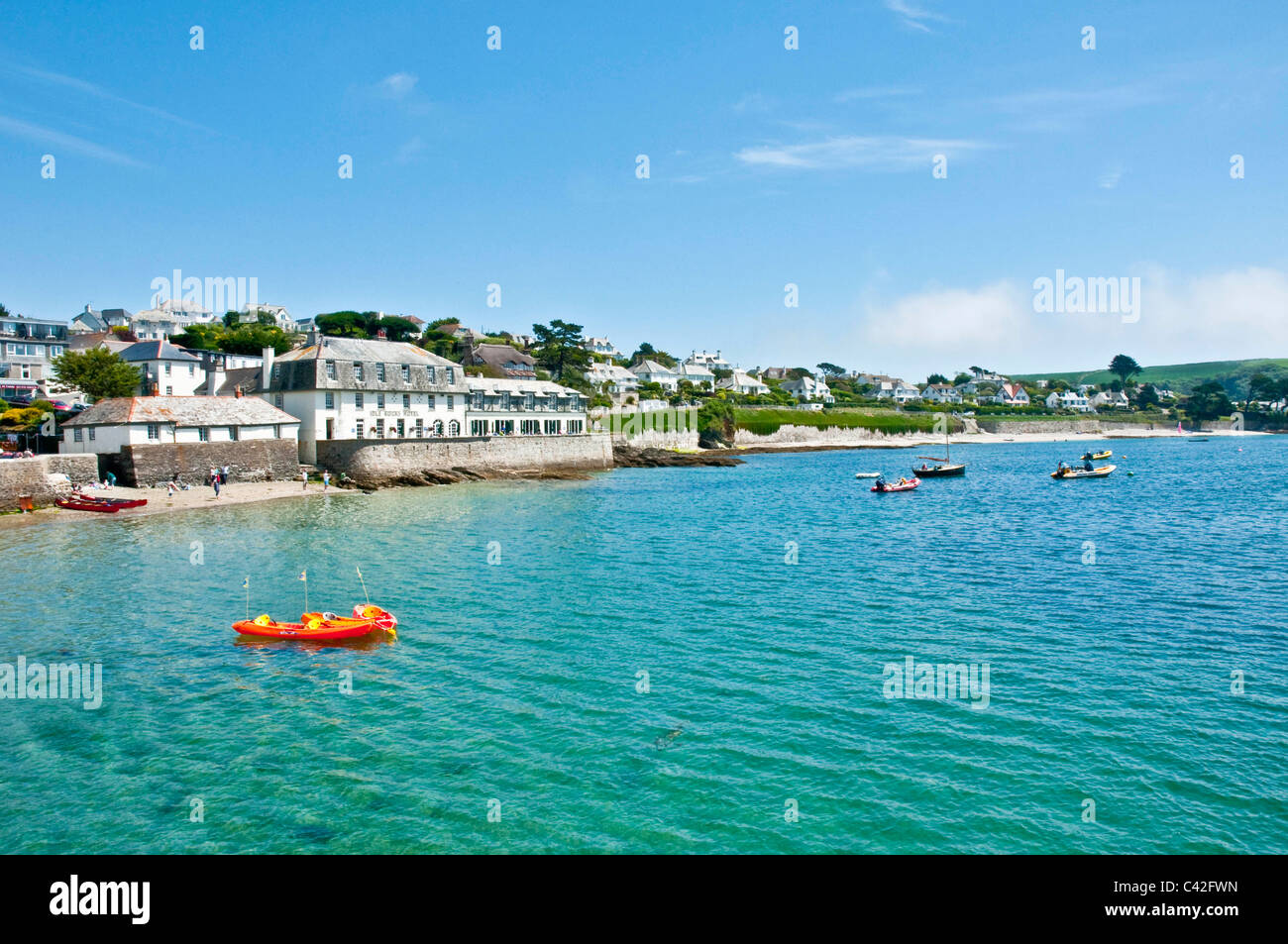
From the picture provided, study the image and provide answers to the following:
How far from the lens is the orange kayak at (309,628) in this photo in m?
22.5

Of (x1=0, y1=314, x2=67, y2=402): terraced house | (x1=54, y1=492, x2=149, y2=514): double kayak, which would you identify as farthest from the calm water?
(x1=0, y1=314, x2=67, y2=402): terraced house

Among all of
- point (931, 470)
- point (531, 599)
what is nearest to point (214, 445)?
point (531, 599)

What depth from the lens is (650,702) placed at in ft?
59.1

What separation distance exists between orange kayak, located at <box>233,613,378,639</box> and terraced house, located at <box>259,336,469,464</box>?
45.7 metres

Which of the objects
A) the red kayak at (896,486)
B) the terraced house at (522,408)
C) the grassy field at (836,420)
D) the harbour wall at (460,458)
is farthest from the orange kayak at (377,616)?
the grassy field at (836,420)

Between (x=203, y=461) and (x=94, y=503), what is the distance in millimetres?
10509

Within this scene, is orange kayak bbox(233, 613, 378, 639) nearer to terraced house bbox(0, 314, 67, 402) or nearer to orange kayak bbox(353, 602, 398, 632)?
orange kayak bbox(353, 602, 398, 632)

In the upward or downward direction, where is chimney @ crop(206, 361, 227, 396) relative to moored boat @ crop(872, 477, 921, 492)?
upward

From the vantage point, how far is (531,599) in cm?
2764

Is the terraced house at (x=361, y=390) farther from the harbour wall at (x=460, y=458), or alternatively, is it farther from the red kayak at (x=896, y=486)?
the red kayak at (x=896, y=486)

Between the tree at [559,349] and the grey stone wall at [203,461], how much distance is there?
59952 millimetres

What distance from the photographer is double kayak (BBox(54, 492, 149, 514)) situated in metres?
45.6
